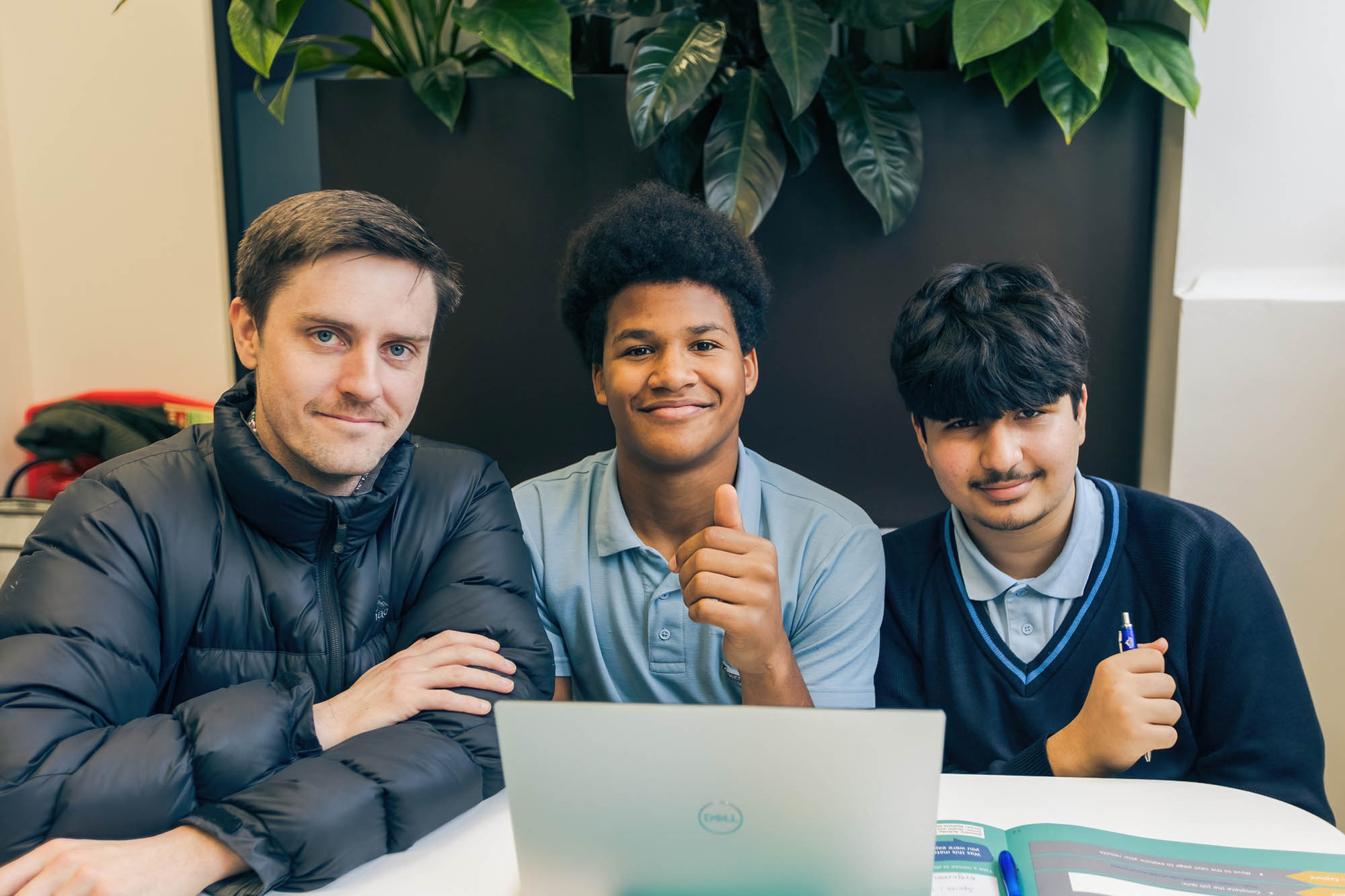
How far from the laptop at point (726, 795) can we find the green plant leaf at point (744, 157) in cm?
135

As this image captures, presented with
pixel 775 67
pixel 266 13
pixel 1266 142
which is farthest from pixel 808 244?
pixel 266 13

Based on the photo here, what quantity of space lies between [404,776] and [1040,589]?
39.8 inches

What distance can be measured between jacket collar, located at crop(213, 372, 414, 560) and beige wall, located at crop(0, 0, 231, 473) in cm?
176

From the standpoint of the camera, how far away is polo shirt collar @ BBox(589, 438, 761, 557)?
162 cm

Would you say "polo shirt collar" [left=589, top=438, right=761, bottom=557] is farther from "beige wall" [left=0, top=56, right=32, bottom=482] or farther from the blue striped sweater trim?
"beige wall" [left=0, top=56, right=32, bottom=482]

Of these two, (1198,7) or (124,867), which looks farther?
(1198,7)

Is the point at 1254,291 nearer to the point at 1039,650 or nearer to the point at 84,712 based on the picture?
the point at 1039,650

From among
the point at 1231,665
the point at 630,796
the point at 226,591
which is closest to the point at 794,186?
the point at 1231,665

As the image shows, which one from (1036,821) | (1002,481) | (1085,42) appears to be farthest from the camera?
(1085,42)

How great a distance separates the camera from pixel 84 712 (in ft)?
3.65

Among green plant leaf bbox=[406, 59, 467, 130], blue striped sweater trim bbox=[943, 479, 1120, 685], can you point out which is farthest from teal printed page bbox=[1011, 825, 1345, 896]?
green plant leaf bbox=[406, 59, 467, 130]

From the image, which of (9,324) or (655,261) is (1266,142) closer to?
(655,261)

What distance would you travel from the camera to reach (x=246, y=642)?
1312 mm

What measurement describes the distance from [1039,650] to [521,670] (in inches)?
32.5
